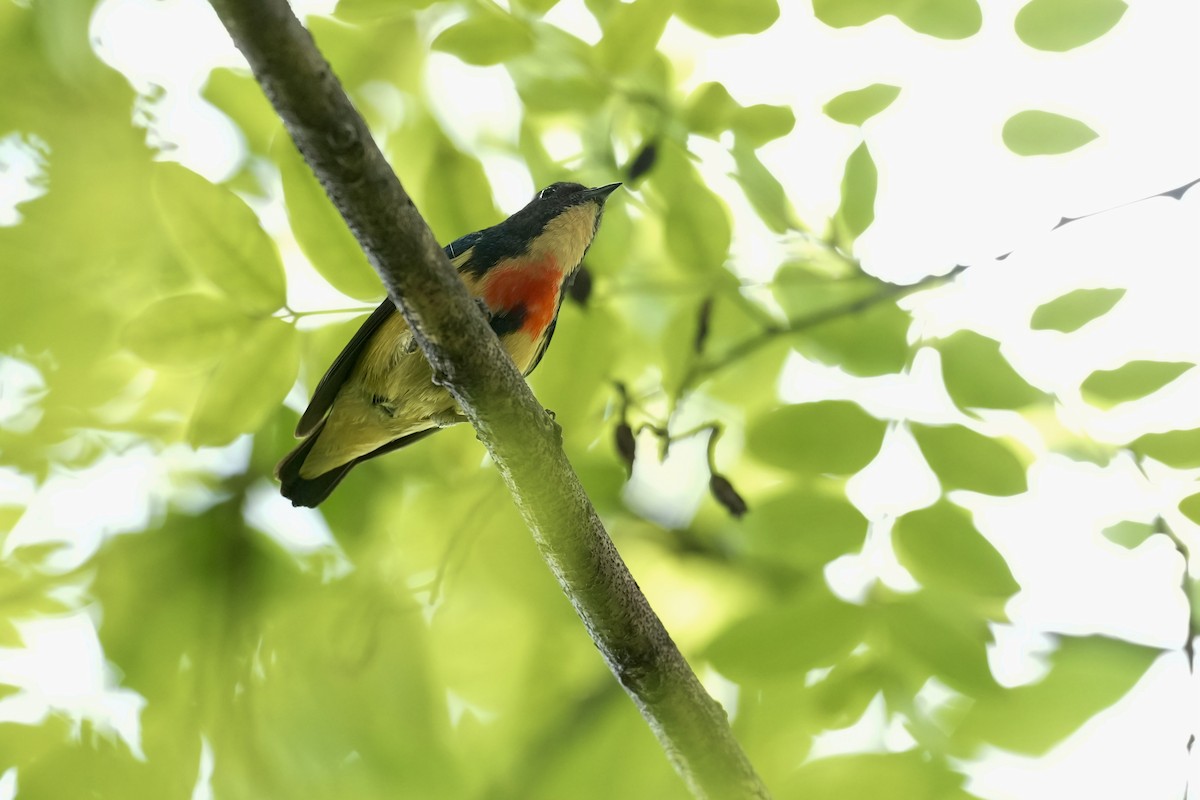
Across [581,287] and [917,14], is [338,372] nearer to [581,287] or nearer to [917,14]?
[581,287]

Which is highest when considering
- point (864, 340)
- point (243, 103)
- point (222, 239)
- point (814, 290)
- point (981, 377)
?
point (243, 103)

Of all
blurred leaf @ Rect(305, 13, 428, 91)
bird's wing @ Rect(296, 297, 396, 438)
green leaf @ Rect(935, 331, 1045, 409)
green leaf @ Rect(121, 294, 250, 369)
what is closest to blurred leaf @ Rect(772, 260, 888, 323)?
green leaf @ Rect(935, 331, 1045, 409)

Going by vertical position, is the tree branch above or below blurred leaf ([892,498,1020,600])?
above

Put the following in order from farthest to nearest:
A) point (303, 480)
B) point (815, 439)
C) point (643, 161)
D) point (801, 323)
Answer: point (303, 480) → point (643, 161) → point (801, 323) → point (815, 439)

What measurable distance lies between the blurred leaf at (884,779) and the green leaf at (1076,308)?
1152mm

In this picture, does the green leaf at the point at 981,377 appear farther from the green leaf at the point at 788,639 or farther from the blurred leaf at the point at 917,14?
the blurred leaf at the point at 917,14

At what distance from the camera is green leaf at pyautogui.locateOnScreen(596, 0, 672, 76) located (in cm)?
275

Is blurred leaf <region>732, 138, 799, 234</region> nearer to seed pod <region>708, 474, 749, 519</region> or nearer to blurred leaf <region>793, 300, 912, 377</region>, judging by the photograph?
blurred leaf <region>793, 300, 912, 377</region>

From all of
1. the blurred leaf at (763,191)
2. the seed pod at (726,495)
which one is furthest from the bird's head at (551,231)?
the seed pod at (726,495)

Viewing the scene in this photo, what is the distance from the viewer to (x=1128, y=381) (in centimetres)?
250

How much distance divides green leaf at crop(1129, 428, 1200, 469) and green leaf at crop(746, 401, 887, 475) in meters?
0.69

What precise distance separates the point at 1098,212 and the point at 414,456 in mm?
2200

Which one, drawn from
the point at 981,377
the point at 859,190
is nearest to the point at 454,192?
the point at 859,190

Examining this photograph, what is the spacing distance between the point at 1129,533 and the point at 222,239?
2573mm
